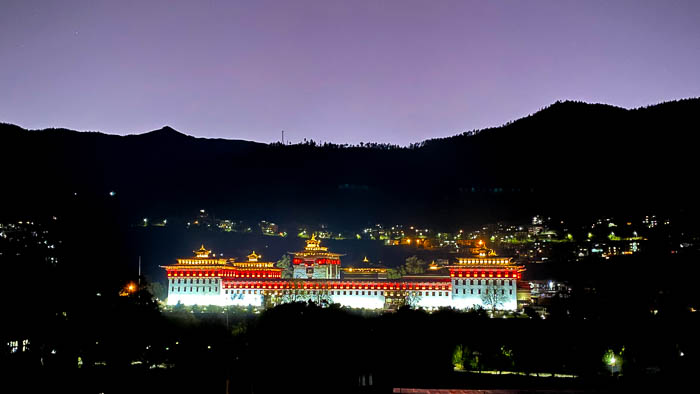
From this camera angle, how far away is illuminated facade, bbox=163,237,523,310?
214 feet

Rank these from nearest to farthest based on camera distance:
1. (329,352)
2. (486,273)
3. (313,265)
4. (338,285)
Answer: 1. (329,352)
2. (486,273)
3. (338,285)
4. (313,265)

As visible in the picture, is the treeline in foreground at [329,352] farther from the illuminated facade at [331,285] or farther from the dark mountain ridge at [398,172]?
the dark mountain ridge at [398,172]

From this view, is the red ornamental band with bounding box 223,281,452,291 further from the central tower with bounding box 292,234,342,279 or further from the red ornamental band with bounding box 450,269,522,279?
the central tower with bounding box 292,234,342,279

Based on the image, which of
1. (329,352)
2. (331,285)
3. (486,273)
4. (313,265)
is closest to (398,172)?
(313,265)

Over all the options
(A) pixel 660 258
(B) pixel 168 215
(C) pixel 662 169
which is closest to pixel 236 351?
(A) pixel 660 258

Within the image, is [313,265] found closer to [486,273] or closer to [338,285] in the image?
[338,285]

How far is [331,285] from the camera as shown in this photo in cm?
7100

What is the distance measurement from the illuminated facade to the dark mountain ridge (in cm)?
2139

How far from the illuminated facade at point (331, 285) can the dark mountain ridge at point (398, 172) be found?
70.2ft

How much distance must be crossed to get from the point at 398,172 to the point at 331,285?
82.3 meters

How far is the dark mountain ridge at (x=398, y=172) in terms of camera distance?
10706 centimetres

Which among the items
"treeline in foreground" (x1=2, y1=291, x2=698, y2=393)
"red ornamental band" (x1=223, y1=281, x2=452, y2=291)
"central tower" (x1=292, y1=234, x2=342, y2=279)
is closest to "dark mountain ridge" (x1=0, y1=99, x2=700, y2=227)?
"red ornamental band" (x1=223, y1=281, x2=452, y2=291)

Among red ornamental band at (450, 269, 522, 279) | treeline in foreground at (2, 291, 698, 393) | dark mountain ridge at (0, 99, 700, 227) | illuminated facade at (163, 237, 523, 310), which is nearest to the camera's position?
treeline in foreground at (2, 291, 698, 393)

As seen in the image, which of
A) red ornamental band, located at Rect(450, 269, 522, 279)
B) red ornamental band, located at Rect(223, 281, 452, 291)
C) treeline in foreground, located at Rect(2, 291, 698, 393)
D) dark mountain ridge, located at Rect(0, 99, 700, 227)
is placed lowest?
treeline in foreground, located at Rect(2, 291, 698, 393)
